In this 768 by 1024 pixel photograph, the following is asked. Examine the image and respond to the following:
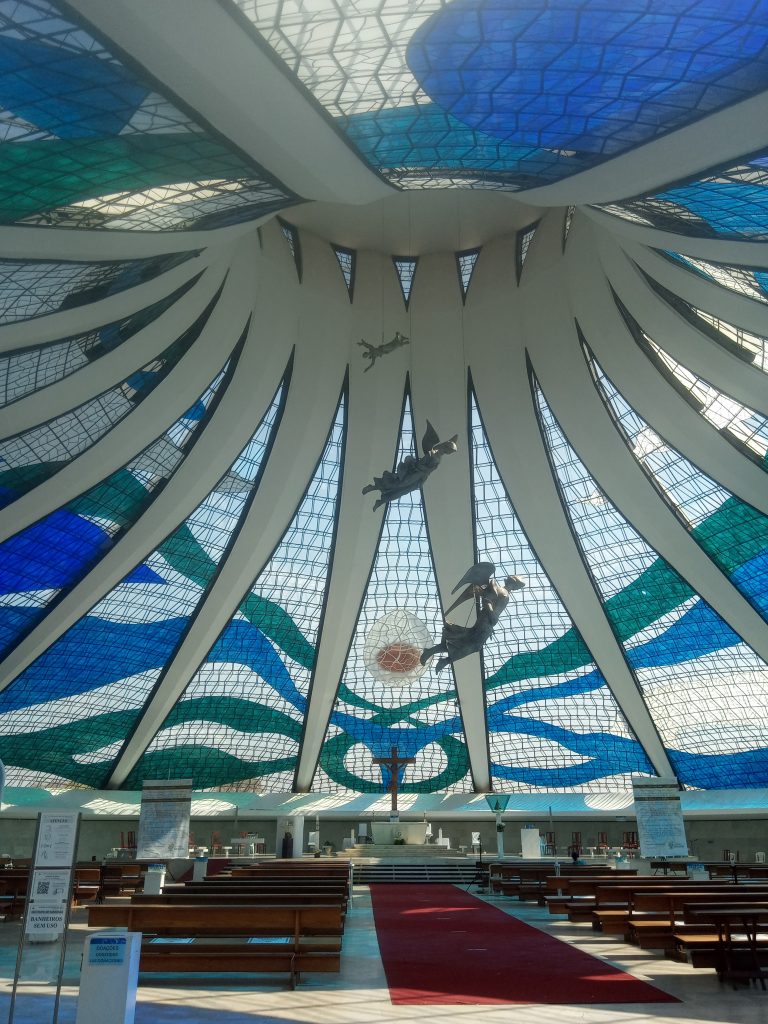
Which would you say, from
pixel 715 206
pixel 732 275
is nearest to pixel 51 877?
pixel 715 206

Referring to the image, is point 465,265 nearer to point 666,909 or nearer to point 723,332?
point 723,332

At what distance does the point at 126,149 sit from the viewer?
44.9 feet

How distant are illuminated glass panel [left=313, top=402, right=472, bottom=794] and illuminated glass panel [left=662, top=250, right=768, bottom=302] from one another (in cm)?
1206

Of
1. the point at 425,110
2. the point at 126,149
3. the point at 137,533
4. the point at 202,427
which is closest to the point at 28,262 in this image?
the point at 126,149

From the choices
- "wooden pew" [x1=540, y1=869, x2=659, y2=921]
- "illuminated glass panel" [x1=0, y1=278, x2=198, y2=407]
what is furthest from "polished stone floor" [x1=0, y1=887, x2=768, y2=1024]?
"illuminated glass panel" [x1=0, y1=278, x2=198, y2=407]

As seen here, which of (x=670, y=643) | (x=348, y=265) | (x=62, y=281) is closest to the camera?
(x=62, y=281)

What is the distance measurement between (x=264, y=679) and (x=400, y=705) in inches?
236

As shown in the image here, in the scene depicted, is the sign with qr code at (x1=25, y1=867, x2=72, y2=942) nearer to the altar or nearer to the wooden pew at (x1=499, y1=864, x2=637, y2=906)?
the wooden pew at (x1=499, y1=864, x2=637, y2=906)

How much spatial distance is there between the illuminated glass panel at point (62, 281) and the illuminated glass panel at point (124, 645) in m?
8.24

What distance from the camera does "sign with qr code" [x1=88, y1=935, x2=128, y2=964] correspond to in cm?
642

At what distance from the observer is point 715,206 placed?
1580 cm

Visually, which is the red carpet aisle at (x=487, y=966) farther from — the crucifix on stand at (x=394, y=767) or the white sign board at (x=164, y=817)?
the crucifix on stand at (x=394, y=767)

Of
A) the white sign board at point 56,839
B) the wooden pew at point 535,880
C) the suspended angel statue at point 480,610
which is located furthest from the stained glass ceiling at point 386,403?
the wooden pew at point 535,880

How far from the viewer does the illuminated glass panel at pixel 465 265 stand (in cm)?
2898
